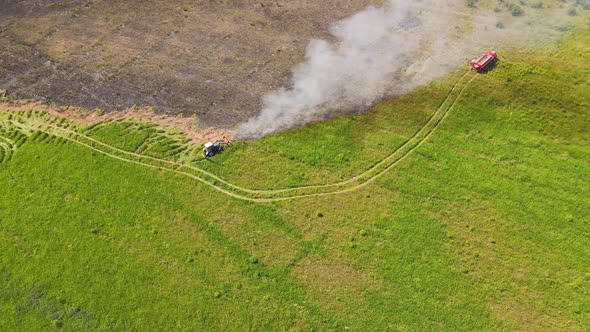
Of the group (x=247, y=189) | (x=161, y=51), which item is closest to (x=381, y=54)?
(x=247, y=189)

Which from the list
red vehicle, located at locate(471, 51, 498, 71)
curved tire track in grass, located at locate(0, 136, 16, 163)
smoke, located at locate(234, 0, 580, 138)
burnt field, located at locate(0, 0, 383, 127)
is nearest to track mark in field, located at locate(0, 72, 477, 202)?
curved tire track in grass, located at locate(0, 136, 16, 163)

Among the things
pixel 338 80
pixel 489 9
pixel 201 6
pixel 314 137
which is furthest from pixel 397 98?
pixel 201 6

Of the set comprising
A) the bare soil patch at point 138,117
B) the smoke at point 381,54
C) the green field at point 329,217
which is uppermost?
the smoke at point 381,54

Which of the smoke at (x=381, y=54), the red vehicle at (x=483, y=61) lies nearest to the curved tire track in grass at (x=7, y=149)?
the smoke at (x=381, y=54)

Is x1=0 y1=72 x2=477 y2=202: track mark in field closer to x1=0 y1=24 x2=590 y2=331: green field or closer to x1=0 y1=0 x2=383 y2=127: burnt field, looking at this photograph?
x1=0 y1=24 x2=590 y2=331: green field

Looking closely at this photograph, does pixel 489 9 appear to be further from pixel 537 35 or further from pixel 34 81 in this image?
pixel 34 81

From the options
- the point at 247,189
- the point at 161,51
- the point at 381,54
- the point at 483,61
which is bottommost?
the point at 247,189

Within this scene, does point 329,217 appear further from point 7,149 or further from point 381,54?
point 7,149

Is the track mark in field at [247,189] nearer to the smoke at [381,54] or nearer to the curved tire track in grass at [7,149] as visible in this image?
the curved tire track in grass at [7,149]
